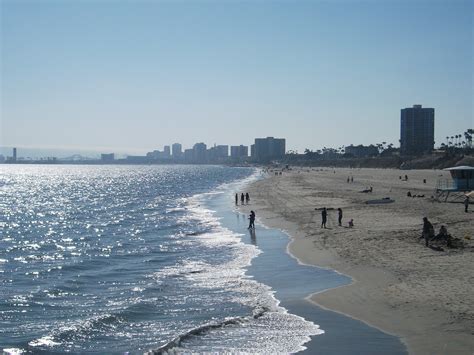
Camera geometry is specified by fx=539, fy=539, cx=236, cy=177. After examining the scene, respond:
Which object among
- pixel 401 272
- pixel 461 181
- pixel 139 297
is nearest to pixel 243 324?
pixel 139 297

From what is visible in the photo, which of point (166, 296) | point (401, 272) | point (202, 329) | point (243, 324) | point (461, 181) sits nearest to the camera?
point (202, 329)

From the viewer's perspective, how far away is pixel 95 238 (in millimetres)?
32531

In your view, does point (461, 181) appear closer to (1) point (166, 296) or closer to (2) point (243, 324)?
(1) point (166, 296)

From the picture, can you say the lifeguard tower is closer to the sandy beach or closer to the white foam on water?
the sandy beach

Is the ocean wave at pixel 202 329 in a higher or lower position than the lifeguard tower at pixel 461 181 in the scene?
lower

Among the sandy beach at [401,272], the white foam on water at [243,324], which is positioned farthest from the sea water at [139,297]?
the sandy beach at [401,272]

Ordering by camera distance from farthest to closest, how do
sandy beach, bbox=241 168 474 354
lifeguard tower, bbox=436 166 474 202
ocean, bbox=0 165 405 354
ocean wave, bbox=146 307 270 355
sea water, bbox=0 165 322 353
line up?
lifeguard tower, bbox=436 166 474 202, sea water, bbox=0 165 322 353, ocean, bbox=0 165 405 354, sandy beach, bbox=241 168 474 354, ocean wave, bbox=146 307 270 355

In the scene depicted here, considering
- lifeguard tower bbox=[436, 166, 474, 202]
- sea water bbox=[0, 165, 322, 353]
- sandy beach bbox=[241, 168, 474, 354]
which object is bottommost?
sea water bbox=[0, 165, 322, 353]

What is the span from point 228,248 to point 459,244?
416 inches

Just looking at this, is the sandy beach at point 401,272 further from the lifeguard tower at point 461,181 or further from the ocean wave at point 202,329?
the lifeguard tower at point 461,181

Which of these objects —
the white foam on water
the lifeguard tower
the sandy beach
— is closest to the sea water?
the white foam on water

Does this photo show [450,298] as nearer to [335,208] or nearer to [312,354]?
[312,354]

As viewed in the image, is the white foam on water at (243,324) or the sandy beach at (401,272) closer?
the white foam on water at (243,324)

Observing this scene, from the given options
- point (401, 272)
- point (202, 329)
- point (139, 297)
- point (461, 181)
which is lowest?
point (139, 297)
